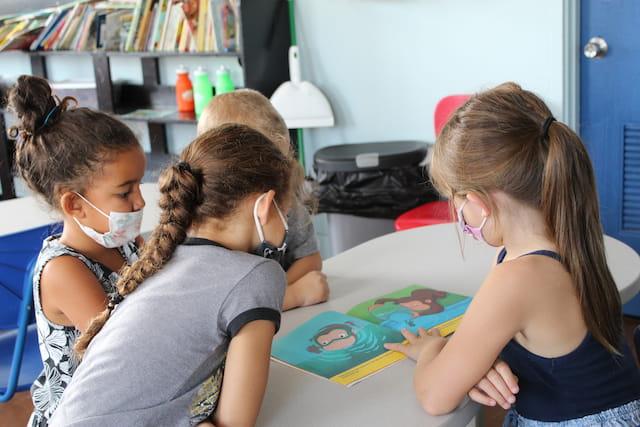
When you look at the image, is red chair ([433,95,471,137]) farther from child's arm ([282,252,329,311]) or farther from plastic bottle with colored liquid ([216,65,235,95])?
child's arm ([282,252,329,311])

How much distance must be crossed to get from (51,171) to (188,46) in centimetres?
218

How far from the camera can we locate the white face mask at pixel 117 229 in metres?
1.37

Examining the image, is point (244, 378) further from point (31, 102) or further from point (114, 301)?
point (31, 102)

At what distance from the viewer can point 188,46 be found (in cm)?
339

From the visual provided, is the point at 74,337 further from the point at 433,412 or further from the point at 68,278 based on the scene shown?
the point at 433,412

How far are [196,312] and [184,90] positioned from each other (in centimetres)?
278

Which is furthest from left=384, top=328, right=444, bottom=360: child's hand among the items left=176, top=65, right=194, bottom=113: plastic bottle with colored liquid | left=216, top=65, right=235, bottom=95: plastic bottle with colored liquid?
left=176, top=65, right=194, bottom=113: plastic bottle with colored liquid

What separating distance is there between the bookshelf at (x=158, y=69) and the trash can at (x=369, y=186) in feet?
1.89

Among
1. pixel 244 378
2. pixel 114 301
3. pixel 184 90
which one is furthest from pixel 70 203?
pixel 184 90

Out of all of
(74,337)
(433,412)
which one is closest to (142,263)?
(74,337)

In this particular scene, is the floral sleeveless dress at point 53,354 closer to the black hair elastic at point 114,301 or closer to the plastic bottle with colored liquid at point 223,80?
the black hair elastic at point 114,301

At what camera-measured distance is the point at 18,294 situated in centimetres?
173

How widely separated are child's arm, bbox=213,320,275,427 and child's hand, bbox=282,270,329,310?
1.37 ft

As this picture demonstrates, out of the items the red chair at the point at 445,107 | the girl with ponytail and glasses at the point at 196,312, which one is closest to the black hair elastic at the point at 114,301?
the girl with ponytail and glasses at the point at 196,312
